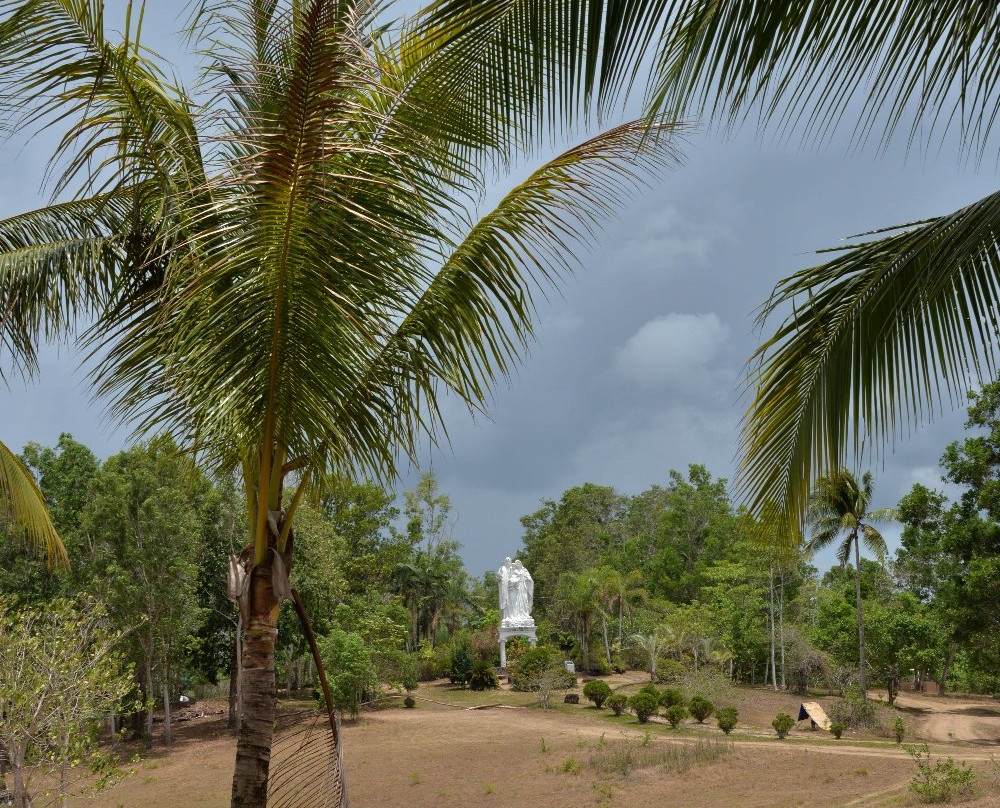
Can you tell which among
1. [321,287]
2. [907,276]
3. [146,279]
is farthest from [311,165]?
[907,276]

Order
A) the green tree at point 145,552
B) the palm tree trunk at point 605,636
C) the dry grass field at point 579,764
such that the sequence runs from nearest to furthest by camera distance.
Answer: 1. the dry grass field at point 579,764
2. the green tree at point 145,552
3. the palm tree trunk at point 605,636

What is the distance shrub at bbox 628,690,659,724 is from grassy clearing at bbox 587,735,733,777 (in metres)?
4.43

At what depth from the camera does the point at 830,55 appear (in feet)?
7.54

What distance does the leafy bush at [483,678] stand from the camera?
1183 inches

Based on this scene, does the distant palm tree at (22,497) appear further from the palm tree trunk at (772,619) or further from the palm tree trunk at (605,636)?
the palm tree trunk at (605,636)

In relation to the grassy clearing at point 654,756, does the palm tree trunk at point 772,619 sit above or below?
above

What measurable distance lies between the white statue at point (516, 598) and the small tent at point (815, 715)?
13.7 meters

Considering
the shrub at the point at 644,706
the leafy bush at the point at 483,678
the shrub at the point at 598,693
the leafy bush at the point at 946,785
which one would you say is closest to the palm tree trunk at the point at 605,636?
the leafy bush at the point at 483,678

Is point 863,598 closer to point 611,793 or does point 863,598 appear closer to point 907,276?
point 611,793

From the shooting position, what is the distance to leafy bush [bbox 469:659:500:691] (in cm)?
3005

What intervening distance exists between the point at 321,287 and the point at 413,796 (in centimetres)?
1359

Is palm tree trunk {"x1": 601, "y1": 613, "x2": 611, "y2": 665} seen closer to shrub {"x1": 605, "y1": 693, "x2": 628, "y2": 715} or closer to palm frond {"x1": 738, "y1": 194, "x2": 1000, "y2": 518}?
shrub {"x1": 605, "y1": 693, "x2": 628, "y2": 715}

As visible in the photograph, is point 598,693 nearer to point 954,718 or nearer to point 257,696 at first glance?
point 954,718

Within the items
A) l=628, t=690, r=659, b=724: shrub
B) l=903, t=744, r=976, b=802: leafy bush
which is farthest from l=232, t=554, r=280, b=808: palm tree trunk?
l=628, t=690, r=659, b=724: shrub
